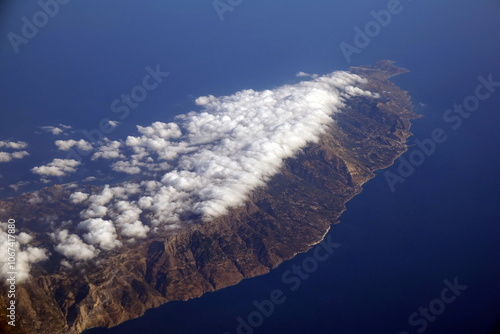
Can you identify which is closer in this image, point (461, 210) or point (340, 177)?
point (461, 210)

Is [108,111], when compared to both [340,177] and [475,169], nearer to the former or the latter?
[340,177]

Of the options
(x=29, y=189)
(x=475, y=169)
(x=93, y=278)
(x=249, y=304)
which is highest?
(x=29, y=189)

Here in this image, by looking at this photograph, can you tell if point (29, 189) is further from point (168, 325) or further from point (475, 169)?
point (475, 169)

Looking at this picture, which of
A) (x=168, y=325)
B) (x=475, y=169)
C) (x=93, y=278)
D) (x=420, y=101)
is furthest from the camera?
(x=420, y=101)

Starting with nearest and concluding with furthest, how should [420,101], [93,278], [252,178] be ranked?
[93,278]
[252,178]
[420,101]

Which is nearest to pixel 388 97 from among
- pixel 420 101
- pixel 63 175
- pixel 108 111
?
pixel 420 101

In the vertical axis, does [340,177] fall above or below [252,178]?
below
